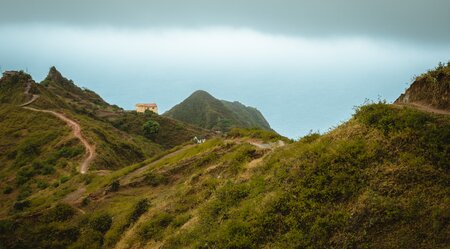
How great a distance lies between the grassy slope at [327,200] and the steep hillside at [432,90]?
212 centimetres

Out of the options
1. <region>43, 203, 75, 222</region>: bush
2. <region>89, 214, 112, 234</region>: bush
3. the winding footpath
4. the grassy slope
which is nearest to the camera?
the grassy slope

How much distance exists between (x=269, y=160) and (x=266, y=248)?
5.75m

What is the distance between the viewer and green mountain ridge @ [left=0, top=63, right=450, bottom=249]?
34.9 ft

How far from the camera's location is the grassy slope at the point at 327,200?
1053 cm

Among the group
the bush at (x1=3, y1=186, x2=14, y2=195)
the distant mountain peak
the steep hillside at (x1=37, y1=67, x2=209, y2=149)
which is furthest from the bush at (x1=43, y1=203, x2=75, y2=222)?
the distant mountain peak

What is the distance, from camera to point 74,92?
127m

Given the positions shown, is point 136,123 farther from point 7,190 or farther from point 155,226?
point 155,226

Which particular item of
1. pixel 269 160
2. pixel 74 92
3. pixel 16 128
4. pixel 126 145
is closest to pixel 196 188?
pixel 269 160

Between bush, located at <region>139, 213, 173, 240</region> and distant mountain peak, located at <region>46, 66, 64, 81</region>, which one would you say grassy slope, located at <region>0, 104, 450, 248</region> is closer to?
bush, located at <region>139, 213, 173, 240</region>

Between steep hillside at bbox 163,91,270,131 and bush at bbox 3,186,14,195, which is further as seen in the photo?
steep hillside at bbox 163,91,270,131

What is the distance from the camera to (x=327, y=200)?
476 inches

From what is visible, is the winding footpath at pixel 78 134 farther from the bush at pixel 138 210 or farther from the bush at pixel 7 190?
the bush at pixel 138 210

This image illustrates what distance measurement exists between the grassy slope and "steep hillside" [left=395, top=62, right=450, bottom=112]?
2118mm

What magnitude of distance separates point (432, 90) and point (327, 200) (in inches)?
293
